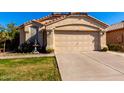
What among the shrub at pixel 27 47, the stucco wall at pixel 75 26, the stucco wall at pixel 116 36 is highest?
the stucco wall at pixel 75 26

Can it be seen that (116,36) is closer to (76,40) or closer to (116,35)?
(116,35)

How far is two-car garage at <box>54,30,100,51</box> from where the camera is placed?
1689 cm

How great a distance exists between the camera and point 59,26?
55.4ft

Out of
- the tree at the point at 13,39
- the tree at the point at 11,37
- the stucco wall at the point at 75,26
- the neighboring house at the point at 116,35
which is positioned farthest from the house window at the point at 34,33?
the neighboring house at the point at 116,35

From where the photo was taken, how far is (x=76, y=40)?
56.3 feet

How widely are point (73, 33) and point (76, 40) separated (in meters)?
0.78

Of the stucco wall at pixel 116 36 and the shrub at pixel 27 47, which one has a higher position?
the stucco wall at pixel 116 36

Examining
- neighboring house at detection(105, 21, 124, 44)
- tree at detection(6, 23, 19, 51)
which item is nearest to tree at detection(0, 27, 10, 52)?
tree at detection(6, 23, 19, 51)

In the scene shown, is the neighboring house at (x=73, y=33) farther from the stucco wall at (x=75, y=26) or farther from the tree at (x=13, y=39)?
the tree at (x=13, y=39)

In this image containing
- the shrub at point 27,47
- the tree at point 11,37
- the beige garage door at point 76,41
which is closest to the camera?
the beige garage door at point 76,41

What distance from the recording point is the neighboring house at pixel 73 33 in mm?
16766

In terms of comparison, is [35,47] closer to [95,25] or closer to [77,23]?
[77,23]
